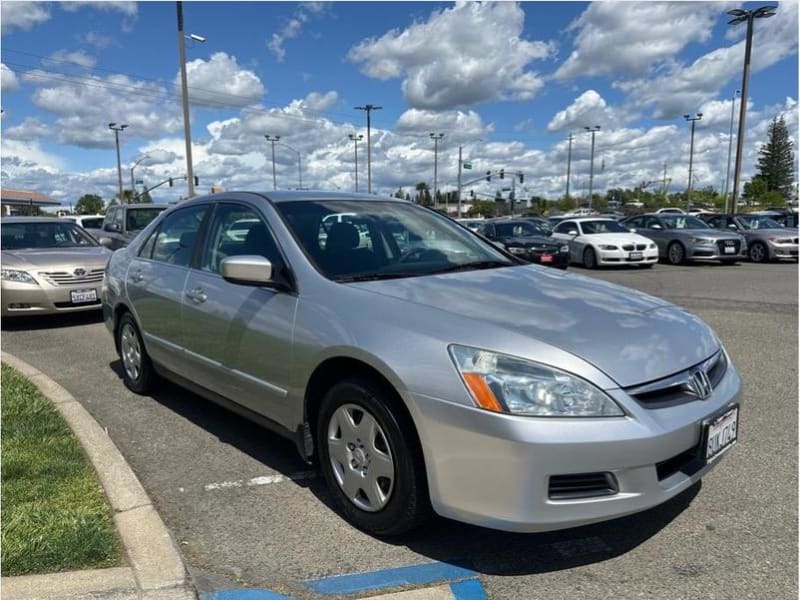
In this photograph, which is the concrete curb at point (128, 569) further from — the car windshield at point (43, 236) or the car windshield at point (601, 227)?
the car windshield at point (601, 227)

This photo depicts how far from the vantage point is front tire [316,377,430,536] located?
267 centimetres

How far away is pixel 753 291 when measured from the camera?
11.4 metres

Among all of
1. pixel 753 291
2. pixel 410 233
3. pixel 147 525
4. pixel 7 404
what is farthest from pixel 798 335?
pixel 7 404

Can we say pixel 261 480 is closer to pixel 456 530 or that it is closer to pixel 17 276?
pixel 456 530

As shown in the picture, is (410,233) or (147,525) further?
(410,233)

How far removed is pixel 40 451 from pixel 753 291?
11452 mm

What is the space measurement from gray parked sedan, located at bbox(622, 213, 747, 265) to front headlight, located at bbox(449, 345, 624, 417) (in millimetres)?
17110

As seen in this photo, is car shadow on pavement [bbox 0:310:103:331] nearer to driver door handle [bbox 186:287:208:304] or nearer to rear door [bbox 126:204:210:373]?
rear door [bbox 126:204:210:373]

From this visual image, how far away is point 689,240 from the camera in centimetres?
1792

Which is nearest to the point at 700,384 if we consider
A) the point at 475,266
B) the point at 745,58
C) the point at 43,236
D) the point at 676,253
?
the point at 475,266

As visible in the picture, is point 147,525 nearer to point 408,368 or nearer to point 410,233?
point 408,368

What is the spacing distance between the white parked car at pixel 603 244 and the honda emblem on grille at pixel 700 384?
1482 centimetres

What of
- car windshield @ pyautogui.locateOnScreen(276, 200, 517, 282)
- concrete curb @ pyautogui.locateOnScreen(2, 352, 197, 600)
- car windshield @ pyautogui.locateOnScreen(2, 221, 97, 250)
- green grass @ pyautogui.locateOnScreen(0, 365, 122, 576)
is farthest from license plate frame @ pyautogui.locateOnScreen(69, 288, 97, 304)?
car windshield @ pyautogui.locateOnScreen(276, 200, 517, 282)

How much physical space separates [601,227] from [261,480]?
16.6 metres
